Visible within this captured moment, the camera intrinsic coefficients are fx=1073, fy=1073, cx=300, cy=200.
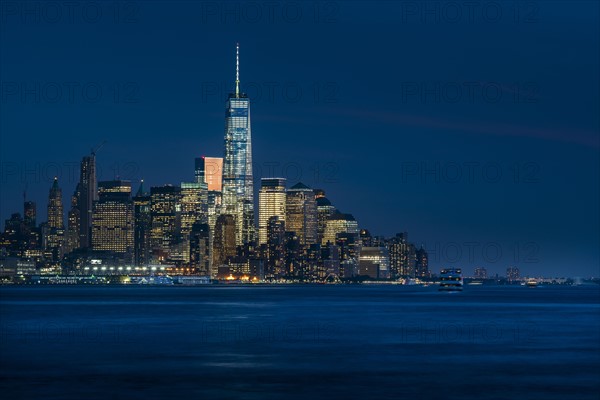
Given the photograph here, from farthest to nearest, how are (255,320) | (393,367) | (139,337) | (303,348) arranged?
(255,320), (139,337), (303,348), (393,367)

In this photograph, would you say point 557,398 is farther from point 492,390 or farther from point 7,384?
point 7,384

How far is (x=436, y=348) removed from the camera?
98.2 metres

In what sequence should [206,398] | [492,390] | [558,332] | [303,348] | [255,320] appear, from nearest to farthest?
[206,398], [492,390], [303,348], [558,332], [255,320]

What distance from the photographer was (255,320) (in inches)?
5768

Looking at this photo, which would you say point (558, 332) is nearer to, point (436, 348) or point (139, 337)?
point (436, 348)

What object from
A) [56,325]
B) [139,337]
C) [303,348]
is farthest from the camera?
[56,325]

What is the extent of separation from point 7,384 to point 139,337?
43.1 metres

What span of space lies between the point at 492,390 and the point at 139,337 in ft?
171

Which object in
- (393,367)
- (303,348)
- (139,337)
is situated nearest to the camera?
(393,367)

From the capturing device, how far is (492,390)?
67.5m

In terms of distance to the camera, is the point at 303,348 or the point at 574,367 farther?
the point at 303,348

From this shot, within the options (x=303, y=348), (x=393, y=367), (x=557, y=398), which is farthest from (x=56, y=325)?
(x=557, y=398)

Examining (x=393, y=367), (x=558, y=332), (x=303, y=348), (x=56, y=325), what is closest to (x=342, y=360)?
(x=393, y=367)

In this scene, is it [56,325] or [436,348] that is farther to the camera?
[56,325]
